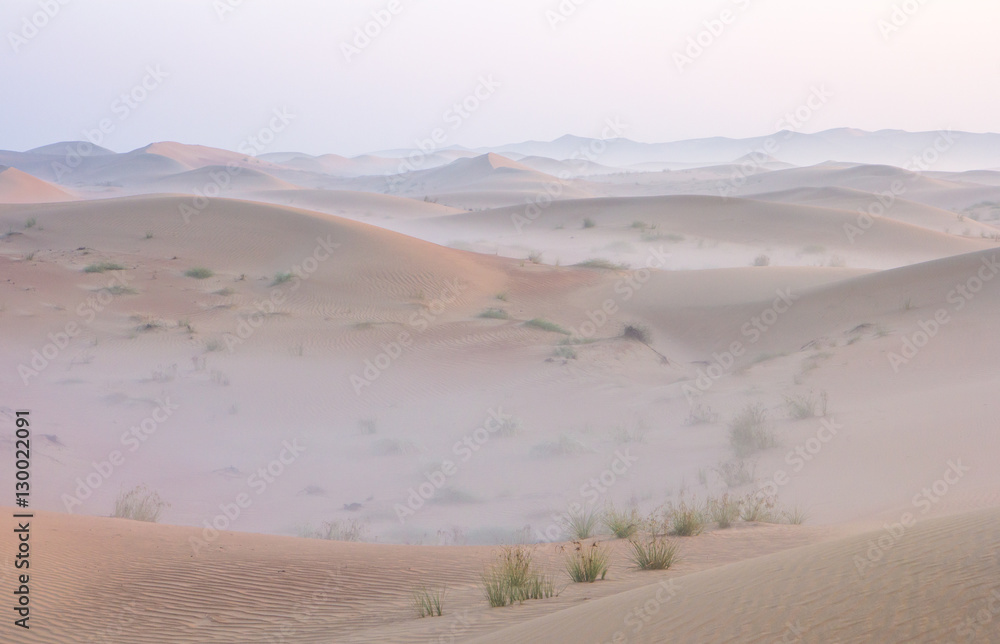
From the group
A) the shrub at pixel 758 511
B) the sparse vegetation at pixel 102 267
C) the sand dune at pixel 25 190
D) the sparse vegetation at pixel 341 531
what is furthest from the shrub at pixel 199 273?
the sand dune at pixel 25 190

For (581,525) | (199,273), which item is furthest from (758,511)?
(199,273)

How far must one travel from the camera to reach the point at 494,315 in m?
19.1

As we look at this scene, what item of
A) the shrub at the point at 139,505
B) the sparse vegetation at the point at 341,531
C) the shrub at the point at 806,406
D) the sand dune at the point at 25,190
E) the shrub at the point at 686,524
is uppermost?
the sand dune at the point at 25,190

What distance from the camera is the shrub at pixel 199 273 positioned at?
21.3 m

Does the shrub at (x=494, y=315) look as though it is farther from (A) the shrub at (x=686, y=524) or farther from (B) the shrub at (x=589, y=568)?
(B) the shrub at (x=589, y=568)

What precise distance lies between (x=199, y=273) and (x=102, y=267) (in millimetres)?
2569

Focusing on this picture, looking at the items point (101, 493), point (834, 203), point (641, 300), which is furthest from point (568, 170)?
point (101, 493)

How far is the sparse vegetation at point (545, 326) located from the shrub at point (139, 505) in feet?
33.0

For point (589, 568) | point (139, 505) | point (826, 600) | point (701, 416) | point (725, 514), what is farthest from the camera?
point (701, 416)

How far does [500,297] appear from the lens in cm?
2125

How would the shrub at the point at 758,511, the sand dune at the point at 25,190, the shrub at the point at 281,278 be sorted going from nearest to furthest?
the shrub at the point at 758,511, the shrub at the point at 281,278, the sand dune at the point at 25,190

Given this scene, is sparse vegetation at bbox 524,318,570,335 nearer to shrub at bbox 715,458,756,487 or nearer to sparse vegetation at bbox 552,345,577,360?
sparse vegetation at bbox 552,345,577,360

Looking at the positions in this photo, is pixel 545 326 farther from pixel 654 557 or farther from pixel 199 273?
pixel 654 557

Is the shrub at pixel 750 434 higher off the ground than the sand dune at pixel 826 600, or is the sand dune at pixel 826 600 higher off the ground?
the shrub at pixel 750 434
